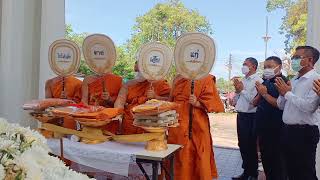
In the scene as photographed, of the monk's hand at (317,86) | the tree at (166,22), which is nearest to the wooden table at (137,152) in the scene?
the monk's hand at (317,86)

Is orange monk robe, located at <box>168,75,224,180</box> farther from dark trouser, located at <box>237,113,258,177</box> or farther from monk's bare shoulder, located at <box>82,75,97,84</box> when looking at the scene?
dark trouser, located at <box>237,113,258,177</box>

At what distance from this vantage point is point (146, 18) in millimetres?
4918

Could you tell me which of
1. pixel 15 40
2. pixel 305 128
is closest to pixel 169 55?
pixel 305 128

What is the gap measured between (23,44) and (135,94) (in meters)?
1.48

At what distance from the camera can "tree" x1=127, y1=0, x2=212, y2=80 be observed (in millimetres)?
4543

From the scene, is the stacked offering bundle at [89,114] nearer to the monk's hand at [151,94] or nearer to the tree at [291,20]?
the monk's hand at [151,94]

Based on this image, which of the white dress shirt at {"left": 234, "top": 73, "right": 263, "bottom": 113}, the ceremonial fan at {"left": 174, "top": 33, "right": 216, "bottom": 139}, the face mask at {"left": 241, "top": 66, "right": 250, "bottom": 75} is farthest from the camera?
the face mask at {"left": 241, "top": 66, "right": 250, "bottom": 75}

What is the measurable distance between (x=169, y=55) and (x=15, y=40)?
1.68 m

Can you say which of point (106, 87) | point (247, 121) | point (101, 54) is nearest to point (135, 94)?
point (106, 87)

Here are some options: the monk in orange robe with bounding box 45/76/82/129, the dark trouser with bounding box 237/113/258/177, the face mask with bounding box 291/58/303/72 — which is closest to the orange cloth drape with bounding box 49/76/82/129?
the monk in orange robe with bounding box 45/76/82/129

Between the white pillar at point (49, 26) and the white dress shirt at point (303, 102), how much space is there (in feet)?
7.10

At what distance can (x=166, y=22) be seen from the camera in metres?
4.88

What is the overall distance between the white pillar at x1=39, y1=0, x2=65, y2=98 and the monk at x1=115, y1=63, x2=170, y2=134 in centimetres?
116

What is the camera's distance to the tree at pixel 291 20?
467 centimetres
